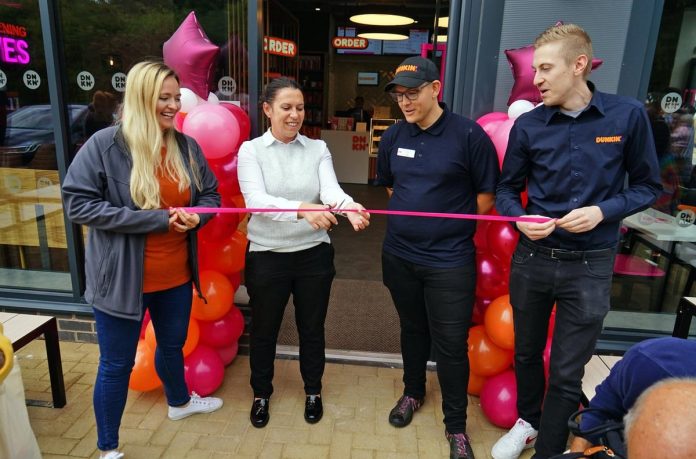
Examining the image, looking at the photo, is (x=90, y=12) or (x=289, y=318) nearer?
(x=90, y=12)

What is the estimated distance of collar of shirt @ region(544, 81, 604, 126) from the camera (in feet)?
6.39

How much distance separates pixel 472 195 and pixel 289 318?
2.05 meters

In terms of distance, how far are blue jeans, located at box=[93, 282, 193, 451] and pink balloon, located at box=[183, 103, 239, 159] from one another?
719 mm

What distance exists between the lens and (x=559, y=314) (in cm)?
217

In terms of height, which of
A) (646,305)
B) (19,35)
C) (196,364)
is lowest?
(196,364)

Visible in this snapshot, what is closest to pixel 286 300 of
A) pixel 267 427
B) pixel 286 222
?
pixel 286 222

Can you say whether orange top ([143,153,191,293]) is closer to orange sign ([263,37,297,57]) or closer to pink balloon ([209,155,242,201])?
pink balloon ([209,155,242,201])

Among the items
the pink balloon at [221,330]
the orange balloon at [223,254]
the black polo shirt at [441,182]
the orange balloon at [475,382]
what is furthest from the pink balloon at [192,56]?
the orange balloon at [475,382]

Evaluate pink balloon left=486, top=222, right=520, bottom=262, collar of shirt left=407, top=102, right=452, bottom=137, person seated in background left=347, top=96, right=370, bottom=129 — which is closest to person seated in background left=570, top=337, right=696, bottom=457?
pink balloon left=486, top=222, right=520, bottom=262

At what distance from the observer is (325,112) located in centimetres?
1219

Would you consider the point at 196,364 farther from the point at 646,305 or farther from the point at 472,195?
the point at 646,305

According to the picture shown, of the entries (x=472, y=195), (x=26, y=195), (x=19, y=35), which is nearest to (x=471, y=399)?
(x=472, y=195)

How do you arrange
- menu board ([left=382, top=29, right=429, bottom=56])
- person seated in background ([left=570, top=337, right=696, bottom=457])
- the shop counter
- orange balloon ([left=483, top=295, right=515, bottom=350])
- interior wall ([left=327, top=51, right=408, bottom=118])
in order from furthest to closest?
interior wall ([left=327, top=51, right=408, bottom=118]), menu board ([left=382, top=29, right=429, bottom=56]), the shop counter, orange balloon ([left=483, top=295, right=515, bottom=350]), person seated in background ([left=570, top=337, right=696, bottom=457])

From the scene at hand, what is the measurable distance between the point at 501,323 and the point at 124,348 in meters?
1.86
